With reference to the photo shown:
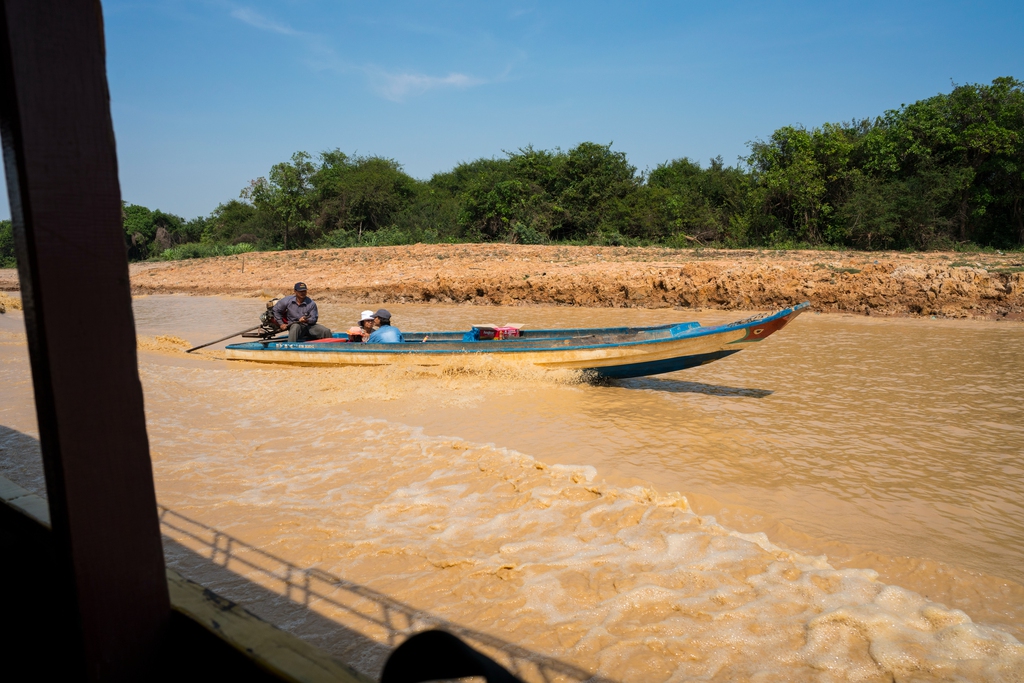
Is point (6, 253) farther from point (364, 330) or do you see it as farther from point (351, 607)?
point (351, 607)

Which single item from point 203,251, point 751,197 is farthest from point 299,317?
point 203,251

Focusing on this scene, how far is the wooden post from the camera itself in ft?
3.84

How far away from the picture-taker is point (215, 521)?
4.72 meters

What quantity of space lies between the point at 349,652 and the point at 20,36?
2.93 meters

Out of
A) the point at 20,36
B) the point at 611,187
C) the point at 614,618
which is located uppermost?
the point at 611,187

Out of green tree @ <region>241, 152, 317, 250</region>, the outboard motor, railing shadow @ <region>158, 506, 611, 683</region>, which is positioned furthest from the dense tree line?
railing shadow @ <region>158, 506, 611, 683</region>

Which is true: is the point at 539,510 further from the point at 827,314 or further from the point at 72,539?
the point at 827,314

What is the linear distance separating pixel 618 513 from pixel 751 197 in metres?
24.6

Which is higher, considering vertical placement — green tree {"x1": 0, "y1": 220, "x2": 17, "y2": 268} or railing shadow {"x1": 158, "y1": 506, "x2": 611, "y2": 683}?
green tree {"x1": 0, "y1": 220, "x2": 17, "y2": 268}

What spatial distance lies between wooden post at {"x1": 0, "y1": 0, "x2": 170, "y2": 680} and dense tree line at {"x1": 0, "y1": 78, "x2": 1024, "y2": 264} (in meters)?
23.9

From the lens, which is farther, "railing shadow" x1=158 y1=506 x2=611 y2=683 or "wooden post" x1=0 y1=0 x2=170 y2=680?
"railing shadow" x1=158 y1=506 x2=611 y2=683

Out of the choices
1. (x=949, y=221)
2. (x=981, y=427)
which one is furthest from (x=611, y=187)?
(x=981, y=427)

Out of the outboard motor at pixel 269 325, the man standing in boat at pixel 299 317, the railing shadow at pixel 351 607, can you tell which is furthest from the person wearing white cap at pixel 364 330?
the railing shadow at pixel 351 607

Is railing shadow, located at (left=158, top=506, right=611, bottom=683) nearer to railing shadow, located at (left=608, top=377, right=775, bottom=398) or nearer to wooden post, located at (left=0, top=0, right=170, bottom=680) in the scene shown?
wooden post, located at (left=0, top=0, right=170, bottom=680)
